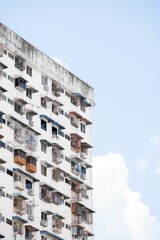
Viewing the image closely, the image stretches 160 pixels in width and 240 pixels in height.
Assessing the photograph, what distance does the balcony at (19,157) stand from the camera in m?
71.9

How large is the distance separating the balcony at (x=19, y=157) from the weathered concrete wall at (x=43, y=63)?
23.7 ft

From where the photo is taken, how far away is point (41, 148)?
7525 cm

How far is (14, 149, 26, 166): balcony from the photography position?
71.9 m

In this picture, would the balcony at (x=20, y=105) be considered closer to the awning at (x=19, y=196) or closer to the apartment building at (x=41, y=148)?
the apartment building at (x=41, y=148)

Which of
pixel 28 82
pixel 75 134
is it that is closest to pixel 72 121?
pixel 75 134

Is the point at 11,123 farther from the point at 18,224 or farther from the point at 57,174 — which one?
the point at 18,224

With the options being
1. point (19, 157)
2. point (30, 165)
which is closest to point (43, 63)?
point (30, 165)

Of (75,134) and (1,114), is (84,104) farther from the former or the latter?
(1,114)

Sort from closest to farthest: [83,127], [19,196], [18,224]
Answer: [18,224]
[19,196]
[83,127]

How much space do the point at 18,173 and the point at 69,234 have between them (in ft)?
22.8

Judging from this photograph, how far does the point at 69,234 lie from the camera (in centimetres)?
7588

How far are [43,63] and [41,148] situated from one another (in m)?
6.67

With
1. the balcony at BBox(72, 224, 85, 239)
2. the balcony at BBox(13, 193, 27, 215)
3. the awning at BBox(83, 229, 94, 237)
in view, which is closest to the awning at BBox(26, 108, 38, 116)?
the balcony at BBox(13, 193, 27, 215)

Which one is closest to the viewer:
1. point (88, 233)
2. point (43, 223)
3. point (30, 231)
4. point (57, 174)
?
point (30, 231)
